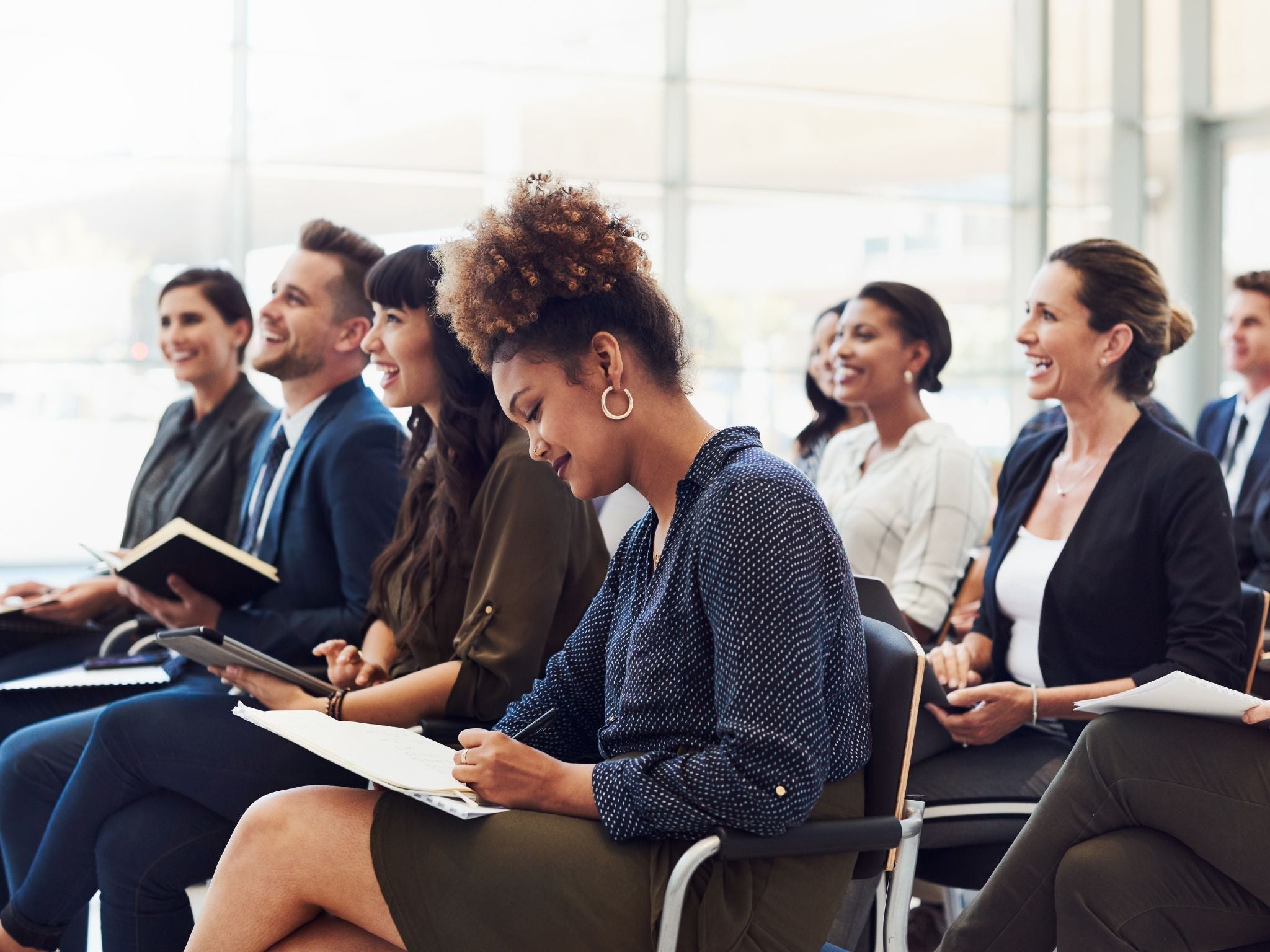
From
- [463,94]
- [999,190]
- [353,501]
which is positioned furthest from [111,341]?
[999,190]

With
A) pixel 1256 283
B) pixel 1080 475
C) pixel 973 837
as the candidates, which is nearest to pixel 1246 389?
pixel 1256 283

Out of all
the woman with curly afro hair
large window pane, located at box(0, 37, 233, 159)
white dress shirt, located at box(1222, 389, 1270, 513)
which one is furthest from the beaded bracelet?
large window pane, located at box(0, 37, 233, 159)

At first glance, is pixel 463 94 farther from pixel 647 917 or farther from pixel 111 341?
pixel 647 917

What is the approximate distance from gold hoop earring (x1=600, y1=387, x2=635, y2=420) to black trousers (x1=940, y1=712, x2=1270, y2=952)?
0.83 m

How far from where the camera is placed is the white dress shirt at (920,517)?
2836 millimetres

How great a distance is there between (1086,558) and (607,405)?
3.71 feet

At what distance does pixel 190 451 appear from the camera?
344 cm

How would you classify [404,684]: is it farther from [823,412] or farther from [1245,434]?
[1245,434]

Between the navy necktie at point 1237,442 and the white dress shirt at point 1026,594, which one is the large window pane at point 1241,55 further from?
the white dress shirt at point 1026,594

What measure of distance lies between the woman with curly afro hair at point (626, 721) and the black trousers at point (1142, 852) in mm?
456

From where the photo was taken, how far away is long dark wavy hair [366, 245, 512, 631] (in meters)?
2.16

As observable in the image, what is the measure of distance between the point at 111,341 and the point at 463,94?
7.75 feet

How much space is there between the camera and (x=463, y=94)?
7309 millimetres

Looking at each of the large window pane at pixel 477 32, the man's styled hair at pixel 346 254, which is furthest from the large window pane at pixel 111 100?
the man's styled hair at pixel 346 254
